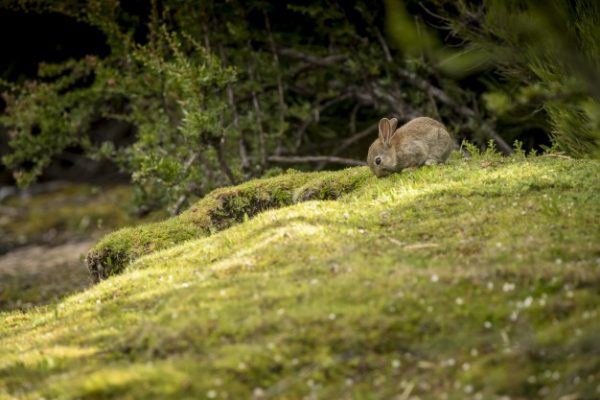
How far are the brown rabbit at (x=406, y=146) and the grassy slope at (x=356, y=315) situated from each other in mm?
1706

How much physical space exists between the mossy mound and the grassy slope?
68.9 inches

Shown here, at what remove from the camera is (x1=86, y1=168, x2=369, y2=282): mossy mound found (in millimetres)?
10578

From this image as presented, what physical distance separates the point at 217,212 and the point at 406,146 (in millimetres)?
2730

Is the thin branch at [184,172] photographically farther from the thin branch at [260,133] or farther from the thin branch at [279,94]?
the thin branch at [279,94]

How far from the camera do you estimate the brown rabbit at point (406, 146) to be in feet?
34.5

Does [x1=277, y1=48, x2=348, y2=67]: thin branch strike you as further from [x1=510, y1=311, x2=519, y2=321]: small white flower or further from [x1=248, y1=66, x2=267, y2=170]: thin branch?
[x1=510, y1=311, x2=519, y2=321]: small white flower

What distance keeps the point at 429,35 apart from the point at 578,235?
8.39m

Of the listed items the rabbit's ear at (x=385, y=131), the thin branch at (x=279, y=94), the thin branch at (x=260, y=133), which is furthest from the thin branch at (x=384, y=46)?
the rabbit's ear at (x=385, y=131)

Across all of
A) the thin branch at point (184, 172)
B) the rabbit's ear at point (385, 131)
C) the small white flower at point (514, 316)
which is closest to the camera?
the small white flower at point (514, 316)

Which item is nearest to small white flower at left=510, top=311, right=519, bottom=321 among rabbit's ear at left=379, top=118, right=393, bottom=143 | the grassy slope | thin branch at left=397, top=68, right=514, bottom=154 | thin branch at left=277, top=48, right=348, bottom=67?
the grassy slope

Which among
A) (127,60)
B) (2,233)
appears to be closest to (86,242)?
(2,233)

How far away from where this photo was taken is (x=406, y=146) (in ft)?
34.9

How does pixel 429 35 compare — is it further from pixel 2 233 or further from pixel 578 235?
pixel 2 233

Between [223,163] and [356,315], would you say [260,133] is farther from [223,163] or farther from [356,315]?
[356,315]
